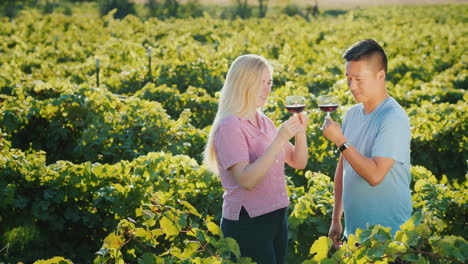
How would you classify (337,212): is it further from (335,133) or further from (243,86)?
(243,86)

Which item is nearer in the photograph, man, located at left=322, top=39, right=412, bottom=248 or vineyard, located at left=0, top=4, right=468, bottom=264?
vineyard, located at left=0, top=4, right=468, bottom=264

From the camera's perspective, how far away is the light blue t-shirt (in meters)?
2.60

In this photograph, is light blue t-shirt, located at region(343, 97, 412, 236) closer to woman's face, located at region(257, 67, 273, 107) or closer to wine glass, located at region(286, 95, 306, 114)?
wine glass, located at region(286, 95, 306, 114)

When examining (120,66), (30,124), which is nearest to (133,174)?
(30,124)

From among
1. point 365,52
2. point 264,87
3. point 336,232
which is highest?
point 365,52

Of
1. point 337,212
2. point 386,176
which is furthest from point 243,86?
point 337,212

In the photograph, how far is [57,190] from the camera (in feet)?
15.3

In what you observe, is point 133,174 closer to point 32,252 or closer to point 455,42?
point 32,252

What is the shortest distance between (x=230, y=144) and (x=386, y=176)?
81cm

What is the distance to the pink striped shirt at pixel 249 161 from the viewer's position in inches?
107

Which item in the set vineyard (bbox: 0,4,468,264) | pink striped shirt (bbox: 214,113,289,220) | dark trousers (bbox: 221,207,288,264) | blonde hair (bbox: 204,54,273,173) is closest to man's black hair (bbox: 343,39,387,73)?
blonde hair (bbox: 204,54,273,173)

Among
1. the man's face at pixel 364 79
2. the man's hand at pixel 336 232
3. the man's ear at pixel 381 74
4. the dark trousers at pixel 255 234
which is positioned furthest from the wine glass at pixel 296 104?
the man's hand at pixel 336 232

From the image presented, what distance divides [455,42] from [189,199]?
15.2 meters

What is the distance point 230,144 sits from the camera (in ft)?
8.93
